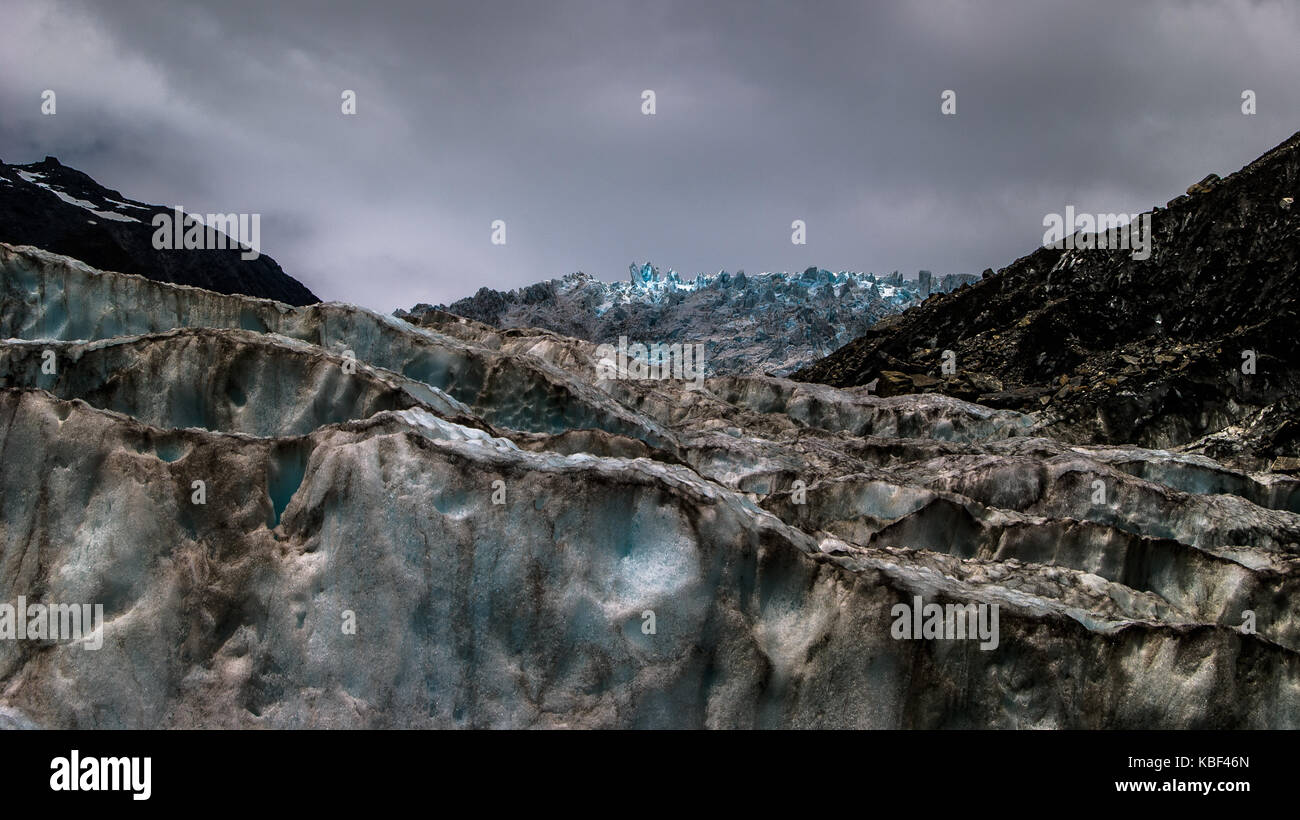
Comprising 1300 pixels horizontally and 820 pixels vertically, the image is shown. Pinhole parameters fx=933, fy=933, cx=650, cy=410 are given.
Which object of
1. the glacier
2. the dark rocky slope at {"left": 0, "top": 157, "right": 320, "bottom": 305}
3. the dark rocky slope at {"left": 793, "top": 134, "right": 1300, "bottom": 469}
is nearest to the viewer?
the glacier

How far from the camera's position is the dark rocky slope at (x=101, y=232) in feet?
304

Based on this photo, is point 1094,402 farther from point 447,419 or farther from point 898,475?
point 447,419

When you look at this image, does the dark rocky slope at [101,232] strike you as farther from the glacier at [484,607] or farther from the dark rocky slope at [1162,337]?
the glacier at [484,607]

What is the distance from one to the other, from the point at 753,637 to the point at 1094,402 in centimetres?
2572

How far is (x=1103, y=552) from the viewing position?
1560 cm

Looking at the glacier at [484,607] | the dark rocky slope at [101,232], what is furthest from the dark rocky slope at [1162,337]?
the dark rocky slope at [101,232]

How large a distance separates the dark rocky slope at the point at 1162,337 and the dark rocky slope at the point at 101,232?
6787cm

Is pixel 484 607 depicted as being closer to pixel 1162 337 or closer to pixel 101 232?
pixel 1162 337

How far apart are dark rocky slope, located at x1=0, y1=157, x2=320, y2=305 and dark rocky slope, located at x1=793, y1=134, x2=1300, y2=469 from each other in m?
67.9

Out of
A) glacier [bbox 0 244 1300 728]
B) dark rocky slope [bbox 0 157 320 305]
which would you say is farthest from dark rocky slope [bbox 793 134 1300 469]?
dark rocky slope [bbox 0 157 320 305]

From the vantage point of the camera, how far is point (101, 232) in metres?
96.8

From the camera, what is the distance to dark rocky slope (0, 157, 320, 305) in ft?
304

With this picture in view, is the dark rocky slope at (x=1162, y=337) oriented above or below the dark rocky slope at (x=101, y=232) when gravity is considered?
below

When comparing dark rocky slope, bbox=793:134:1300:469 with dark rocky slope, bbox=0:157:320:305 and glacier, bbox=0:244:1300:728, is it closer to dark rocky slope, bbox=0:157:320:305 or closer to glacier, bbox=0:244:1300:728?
glacier, bbox=0:244:1300:728
